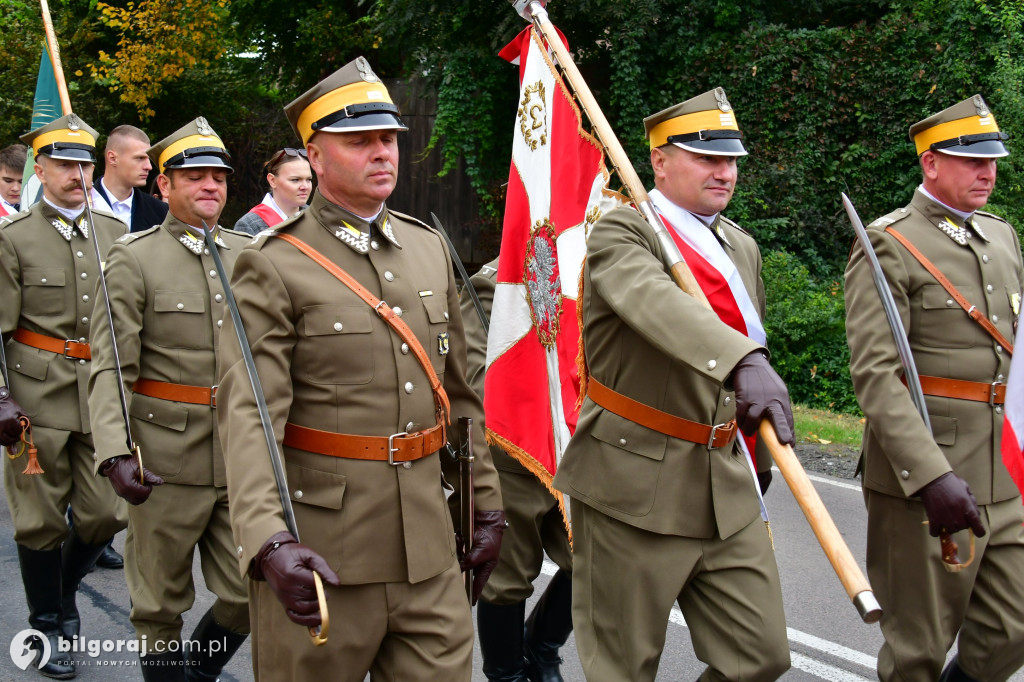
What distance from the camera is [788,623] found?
5.27 metres

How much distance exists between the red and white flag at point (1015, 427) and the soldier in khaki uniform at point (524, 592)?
1.66 meters

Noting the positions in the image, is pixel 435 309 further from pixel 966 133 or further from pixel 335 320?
pixel 966 133

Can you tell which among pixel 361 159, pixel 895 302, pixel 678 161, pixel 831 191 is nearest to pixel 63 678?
pixel 361 159

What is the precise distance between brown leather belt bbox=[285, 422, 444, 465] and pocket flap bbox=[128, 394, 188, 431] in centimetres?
148

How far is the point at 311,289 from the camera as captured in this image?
2.94m

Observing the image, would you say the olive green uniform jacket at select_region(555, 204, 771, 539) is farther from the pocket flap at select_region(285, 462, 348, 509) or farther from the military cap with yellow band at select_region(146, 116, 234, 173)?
the military cap with yellow band at select_region(146, 116, 234, 173)

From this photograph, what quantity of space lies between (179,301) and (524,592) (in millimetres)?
1762

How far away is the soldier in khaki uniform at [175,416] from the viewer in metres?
4.16

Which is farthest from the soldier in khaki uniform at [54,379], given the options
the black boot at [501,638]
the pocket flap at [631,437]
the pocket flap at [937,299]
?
the pocket flap at [937,299]

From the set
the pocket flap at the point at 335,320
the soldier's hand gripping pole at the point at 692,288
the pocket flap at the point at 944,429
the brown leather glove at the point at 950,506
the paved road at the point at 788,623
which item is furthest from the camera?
the paved road at the point at 788,623

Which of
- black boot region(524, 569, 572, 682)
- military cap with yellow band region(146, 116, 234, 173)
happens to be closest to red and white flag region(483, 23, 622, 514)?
black boot region(524, 569, 572, 682)

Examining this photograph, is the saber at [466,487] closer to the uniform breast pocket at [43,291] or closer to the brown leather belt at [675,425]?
the brown leather belt at [675,425]

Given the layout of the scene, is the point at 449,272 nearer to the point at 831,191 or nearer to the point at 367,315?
the point at 367,315

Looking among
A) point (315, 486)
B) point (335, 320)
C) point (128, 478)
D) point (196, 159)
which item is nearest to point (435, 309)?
point (335, 320)
